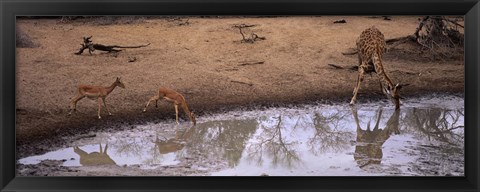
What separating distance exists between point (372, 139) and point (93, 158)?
1987mm

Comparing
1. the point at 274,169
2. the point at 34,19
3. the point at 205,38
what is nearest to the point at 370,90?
the point at 274,169

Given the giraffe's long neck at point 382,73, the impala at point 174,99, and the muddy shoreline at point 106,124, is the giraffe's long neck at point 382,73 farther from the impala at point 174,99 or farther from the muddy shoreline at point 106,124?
the impala at point 174,99

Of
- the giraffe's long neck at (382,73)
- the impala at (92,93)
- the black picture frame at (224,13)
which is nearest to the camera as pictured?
the black picture frame at (224,13)

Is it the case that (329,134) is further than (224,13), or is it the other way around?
(329,134)

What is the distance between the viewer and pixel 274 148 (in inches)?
174

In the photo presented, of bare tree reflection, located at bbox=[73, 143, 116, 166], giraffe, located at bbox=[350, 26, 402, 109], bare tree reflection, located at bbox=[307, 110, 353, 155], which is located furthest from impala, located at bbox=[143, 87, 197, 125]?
giraffe, located at bbox=[350, 26, 402, 109]

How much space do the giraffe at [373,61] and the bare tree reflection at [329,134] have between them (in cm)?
18

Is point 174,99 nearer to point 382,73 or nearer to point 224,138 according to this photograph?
point 224,138

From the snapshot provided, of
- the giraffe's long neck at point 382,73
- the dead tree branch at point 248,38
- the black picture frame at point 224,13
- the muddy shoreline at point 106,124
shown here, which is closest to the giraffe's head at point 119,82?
the muddy shoreline at point 106,124

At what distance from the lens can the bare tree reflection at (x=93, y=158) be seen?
14.4 ft

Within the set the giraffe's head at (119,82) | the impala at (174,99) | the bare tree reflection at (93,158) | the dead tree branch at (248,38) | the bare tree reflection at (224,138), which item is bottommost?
the bare tree reflection at (93,158)

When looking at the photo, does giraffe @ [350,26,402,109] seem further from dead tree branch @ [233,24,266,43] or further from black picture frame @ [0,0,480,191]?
dead tree branch @ [233,24,266,43]

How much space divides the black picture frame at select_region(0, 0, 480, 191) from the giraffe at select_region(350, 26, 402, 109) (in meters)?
0.18

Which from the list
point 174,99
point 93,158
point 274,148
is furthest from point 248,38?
point 93,158
